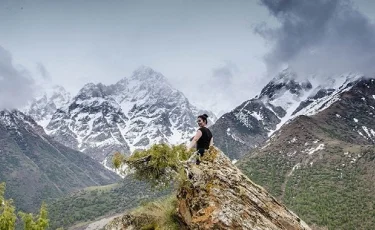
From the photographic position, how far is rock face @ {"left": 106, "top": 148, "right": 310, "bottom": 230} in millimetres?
12164

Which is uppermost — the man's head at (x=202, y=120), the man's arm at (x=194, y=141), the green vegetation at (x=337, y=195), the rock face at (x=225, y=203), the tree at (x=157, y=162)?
the green vegetation at (x=337, y=195)

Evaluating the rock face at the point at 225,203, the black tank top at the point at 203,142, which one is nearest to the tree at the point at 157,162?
the black tank top at the point at 203,142

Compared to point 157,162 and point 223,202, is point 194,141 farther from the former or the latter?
point 223,202

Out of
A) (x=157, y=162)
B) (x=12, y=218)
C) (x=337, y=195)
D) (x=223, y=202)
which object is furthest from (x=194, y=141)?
(x=337, y=195)

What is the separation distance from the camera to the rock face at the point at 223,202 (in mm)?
12164

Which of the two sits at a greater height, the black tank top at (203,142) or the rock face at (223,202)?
the black tank top at (203,142)

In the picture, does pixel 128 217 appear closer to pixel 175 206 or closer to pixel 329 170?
pixel 175 206

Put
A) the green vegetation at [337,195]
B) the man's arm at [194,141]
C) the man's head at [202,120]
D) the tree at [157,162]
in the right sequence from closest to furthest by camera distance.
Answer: the man's arm at [194,141], the tree at [157,162], the man's head at [202,120], the green vegetation at [337,195]

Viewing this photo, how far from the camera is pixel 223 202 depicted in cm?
1246

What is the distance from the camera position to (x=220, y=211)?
12203 millimetres

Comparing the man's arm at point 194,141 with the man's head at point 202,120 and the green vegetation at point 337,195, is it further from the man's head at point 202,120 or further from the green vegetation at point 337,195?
the green vegetation at point 337,195

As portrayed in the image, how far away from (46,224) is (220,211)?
965cm

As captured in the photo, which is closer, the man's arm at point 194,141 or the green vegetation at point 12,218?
the man's arm at point 194,141

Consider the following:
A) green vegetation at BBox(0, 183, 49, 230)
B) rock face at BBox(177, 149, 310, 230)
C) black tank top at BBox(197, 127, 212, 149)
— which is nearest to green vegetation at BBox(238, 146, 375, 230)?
green vegetation at BBox(0, 183, 49, 230)
